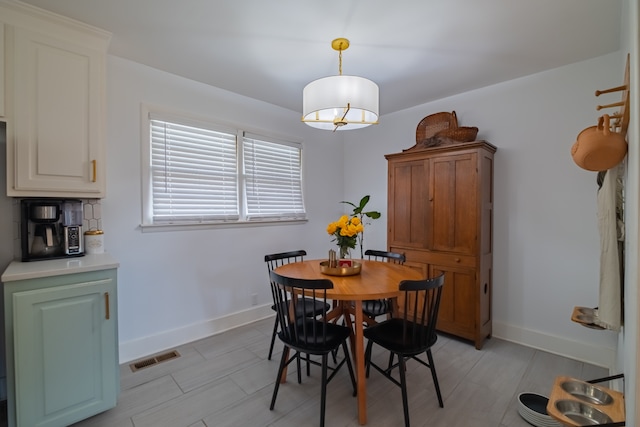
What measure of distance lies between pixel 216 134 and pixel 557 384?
11.2 feet

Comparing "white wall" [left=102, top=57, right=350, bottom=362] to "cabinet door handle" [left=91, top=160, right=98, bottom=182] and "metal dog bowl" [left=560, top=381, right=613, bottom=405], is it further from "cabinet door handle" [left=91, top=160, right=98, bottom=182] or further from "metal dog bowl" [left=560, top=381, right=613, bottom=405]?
"metal dog bowl" [left=560, top=381, right=613, bottom=405]

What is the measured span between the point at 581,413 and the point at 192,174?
10.9ft

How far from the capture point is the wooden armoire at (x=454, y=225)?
2758 mm

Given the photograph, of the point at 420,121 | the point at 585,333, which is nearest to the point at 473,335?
the point at 585,333

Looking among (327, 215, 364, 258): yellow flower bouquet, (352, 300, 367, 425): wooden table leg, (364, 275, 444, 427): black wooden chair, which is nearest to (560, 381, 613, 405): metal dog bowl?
(364, 275, 444, 427): black wooden chair

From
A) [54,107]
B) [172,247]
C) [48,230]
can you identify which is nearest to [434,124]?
[172,247]

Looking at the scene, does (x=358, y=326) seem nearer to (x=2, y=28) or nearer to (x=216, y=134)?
(x=216, y=134)

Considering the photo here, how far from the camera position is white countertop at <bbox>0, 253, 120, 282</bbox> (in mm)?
1559

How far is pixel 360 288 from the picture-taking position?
189 cm

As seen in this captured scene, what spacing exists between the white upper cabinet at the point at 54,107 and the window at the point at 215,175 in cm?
59

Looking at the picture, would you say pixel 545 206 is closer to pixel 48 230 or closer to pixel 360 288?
pixel 360 288

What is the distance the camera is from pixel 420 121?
354cm

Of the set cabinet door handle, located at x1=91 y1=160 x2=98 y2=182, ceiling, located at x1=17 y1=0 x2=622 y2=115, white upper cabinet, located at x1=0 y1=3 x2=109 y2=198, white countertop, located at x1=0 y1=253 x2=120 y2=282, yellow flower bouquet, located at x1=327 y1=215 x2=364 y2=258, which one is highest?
ceiling, located at x1=17 y1=0 x2=622 y2=115

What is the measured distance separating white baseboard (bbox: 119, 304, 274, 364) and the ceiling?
2.52 meters
